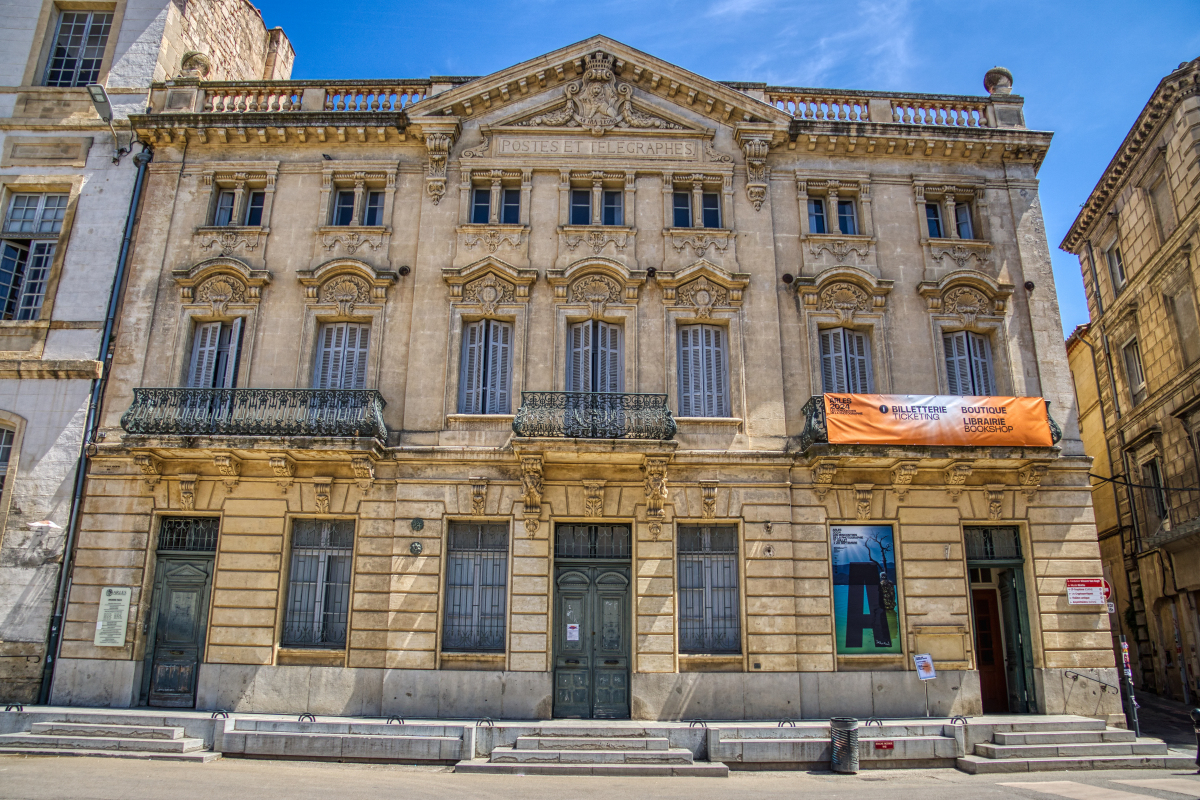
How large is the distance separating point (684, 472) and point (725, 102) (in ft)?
29.1

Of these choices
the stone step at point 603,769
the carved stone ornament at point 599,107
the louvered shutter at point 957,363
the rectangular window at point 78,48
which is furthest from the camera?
the rectangular window at point 78,48

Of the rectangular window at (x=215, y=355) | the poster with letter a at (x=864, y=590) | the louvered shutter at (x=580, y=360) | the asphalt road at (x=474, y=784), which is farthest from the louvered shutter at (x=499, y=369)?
the poster with letter a at (x=864, y=590)

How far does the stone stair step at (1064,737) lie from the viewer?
43.0ft

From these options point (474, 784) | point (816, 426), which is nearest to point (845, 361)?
point (816, 426)

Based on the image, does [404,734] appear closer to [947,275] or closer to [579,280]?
[579,280]

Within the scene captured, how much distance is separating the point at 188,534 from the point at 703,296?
1205 cm

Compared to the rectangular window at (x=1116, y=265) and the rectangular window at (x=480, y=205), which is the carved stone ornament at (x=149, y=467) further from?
the rectangular window at (x=1116, y=265)

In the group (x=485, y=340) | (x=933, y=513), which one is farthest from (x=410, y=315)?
(x=933, y=513)

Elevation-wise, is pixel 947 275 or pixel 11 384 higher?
pixel 947 275

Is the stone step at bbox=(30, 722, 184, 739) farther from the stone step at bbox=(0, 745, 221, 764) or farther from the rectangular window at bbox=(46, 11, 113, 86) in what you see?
the rectangular window at bbox=(46, 11, 113, 86)

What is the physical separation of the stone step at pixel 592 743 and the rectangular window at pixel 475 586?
271cm

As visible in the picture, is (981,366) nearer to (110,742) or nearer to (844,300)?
(844,300)

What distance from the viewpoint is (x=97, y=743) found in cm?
1244

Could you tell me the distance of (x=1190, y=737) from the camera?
16312 millimetres
